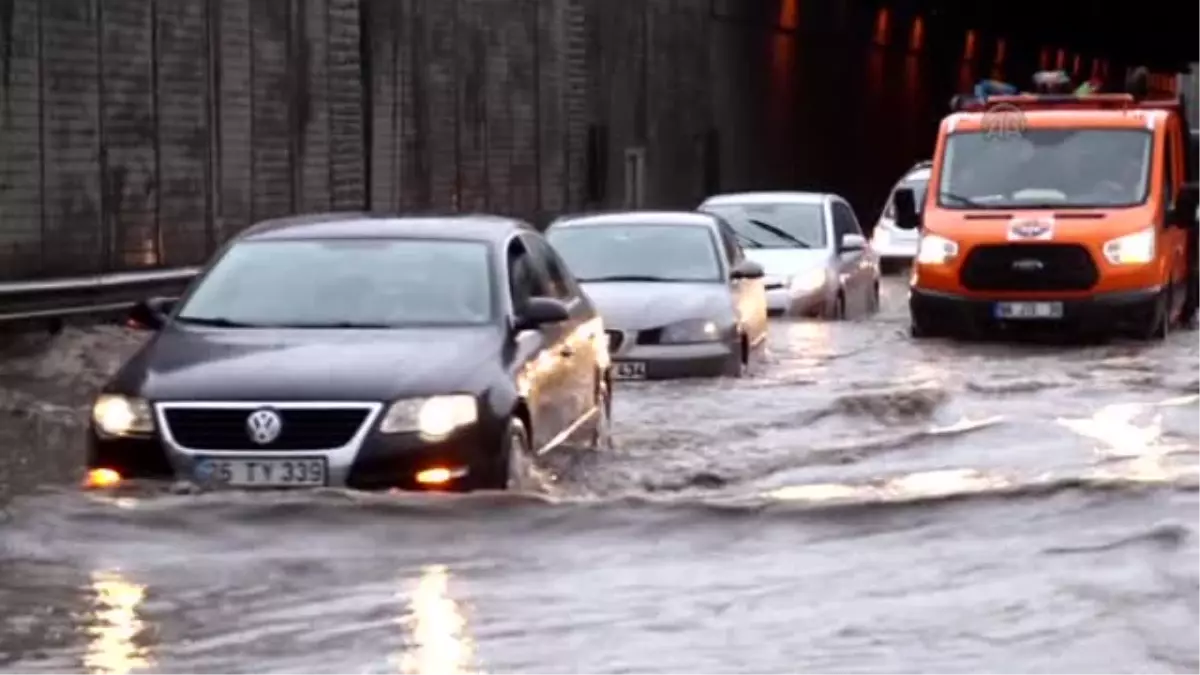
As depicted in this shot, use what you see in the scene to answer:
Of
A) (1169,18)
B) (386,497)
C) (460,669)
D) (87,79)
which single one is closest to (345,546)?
(386,497)

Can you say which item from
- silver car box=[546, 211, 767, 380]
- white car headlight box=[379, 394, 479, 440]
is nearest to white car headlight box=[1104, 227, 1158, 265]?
silver car box=[546, 211, 767, 380]

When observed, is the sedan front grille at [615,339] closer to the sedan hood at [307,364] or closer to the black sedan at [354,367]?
the black sedan at [354,367]

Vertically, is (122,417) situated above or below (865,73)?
above

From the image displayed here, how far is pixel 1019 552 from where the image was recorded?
9672 millimetres

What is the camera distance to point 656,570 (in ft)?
30.9

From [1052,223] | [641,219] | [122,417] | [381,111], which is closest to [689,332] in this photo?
[641,219]

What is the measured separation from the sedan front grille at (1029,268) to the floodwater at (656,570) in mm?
7046

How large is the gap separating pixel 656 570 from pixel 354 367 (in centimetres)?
181

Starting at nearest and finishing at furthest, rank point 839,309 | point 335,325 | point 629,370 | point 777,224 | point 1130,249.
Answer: point 335,325, point 629,370, point 1130,249, point 839,309, point 777,224

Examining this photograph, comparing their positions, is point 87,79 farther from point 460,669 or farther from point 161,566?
point 460,669

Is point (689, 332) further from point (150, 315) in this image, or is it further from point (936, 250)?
point (150, 315)

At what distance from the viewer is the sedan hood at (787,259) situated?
927 inches

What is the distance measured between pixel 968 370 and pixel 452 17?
14761 mm

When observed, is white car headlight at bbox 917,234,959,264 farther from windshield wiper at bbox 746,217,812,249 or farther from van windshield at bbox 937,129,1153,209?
windshield wiper at bbox 746,217,812,249
